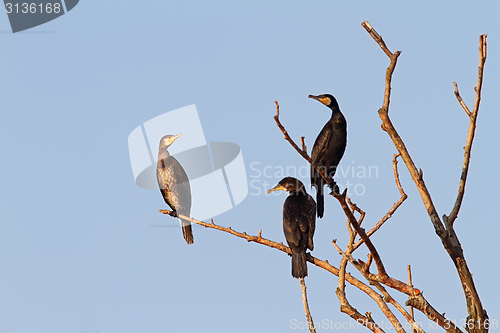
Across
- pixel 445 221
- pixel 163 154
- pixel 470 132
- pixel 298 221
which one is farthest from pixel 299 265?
pixel 163 154

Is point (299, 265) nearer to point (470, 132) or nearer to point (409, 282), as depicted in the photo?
point (409, 282)

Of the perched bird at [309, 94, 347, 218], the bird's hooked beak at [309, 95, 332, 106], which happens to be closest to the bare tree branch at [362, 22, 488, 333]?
the perched bird at [309, 94, 347, 218]

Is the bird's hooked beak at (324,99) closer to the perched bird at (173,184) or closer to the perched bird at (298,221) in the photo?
the perched bird at (298,221)

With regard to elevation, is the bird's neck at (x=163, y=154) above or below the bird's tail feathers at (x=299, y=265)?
above

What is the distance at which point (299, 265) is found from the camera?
5.83 m

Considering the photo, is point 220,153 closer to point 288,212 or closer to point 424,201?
point 288,212

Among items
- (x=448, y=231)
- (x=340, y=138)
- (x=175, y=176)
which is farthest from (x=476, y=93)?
(x=175, y=176)

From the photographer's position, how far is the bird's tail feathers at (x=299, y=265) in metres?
5.79

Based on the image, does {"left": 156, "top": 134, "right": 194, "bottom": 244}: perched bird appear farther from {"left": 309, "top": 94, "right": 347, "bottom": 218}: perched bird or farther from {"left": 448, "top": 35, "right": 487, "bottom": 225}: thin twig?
{"left": 448, "top": 35, "right": 487, "bottom": 225}: thin twig

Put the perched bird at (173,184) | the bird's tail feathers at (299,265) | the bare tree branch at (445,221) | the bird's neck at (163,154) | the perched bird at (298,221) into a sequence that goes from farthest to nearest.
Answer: the bird's neck at (163,154)
the perched bird at (173,184)
the perched bird at (298,221)
the bird's tail feathers at (299,265)
the bare tree branch at (445,221)

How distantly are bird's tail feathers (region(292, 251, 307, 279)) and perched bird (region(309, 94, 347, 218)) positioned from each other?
1159 millimetres

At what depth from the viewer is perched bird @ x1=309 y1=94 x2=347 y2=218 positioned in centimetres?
700

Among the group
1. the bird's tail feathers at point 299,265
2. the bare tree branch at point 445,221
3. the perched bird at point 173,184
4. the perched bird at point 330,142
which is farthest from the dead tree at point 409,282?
the perched bird at point 173,184

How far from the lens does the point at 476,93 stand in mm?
2844
